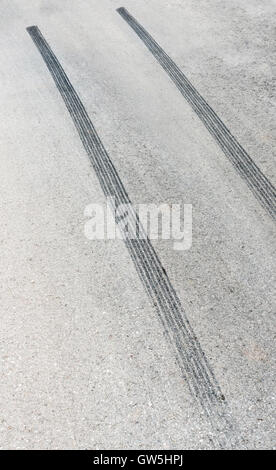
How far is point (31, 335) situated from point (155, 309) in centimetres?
115

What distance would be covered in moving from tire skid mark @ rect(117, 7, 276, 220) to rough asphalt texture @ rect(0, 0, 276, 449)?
101 mm

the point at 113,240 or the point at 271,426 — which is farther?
the point at 113,240

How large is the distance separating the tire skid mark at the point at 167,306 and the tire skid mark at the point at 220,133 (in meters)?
1.43

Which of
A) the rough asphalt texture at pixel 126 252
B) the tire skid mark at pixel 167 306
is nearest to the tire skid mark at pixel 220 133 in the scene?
the rough asphalt texture at pixel 126 252

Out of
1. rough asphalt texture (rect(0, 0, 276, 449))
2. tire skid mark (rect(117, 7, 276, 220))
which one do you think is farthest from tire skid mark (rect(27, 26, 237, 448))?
tire skid mark (rect(117, 7, 276, 220))

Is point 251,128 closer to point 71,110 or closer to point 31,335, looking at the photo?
point 71,110

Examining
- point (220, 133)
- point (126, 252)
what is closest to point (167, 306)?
point (126, 252)

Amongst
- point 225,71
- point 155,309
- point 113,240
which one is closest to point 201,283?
point 155,309

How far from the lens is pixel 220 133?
589 centimetres

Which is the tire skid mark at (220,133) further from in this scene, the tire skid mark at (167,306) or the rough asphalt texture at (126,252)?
the tire skid mark at (167,306)

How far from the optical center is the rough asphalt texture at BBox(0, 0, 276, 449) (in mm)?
3511

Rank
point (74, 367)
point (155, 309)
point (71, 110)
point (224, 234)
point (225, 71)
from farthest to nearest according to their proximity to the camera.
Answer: point (225, 71) → point (71, 110) → point (224, 234) → point (155, 309) → point (74, 367)

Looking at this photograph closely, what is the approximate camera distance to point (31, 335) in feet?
13.2

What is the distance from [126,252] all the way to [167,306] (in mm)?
788
